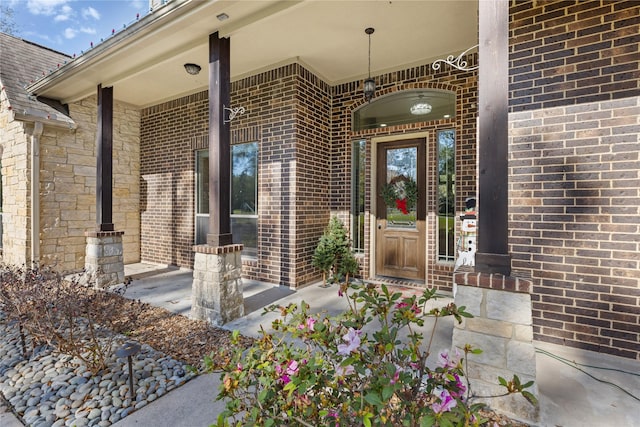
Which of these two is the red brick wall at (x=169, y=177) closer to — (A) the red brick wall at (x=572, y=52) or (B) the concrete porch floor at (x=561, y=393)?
(B) the concrete porch floor at (x=561, y=393)

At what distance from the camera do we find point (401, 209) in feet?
15.5

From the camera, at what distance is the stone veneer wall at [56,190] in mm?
5055

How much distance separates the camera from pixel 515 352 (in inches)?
70.1

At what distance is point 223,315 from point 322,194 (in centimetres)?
261

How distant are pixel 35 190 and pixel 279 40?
15.9ft

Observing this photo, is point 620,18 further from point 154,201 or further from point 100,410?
point 154,201

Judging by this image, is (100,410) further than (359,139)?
No

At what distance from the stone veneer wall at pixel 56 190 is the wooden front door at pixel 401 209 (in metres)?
5.54

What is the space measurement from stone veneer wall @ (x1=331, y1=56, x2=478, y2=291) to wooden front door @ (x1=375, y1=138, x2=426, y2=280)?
201mm

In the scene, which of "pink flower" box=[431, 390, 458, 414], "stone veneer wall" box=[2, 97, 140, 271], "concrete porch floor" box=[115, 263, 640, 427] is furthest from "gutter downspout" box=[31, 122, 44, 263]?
"pink flower" box=[431, 390, 458, 414]

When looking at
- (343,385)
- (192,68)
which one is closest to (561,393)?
(343,385)

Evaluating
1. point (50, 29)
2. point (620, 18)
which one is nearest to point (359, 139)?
point (620, 18)

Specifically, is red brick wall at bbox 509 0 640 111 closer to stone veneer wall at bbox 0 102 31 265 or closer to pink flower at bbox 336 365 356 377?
pink flower at bbox 336 365 356 377

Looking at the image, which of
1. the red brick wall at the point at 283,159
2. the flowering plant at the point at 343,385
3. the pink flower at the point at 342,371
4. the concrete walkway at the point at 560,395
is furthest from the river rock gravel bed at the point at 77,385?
the red brick wall at the point at 283,159
